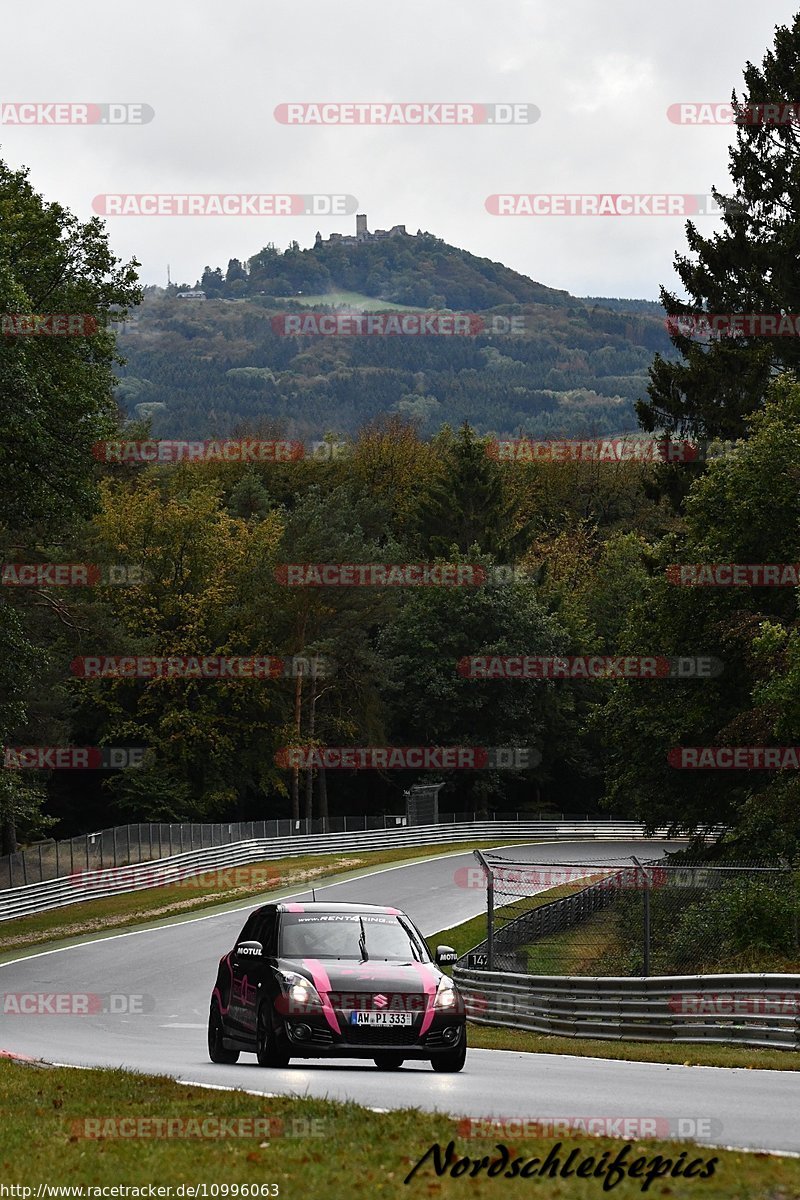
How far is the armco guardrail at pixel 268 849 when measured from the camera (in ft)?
157

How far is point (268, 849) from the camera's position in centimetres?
6250

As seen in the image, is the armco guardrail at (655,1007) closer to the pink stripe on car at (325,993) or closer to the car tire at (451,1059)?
the car tire at (451,1059)

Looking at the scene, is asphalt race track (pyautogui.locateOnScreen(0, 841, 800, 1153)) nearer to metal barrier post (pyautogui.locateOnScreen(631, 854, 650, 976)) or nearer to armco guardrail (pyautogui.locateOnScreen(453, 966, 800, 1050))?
armco guardrail (pyautogui.locateOnScreen(453, 966, 800, 1050))

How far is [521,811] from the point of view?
8806 cm

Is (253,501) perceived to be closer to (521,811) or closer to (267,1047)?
(521,811)

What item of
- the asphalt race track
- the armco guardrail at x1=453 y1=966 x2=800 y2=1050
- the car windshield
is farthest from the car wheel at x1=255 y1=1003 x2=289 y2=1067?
the armco guardrail at x1=453 y1=966 x2=800 y2=1050

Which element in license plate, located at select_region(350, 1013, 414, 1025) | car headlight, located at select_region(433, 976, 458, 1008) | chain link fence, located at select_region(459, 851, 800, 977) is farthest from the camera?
chain link fence, located at select_region(459, 851, 800, 977)

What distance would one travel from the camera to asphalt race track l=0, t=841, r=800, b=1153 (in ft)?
35.7

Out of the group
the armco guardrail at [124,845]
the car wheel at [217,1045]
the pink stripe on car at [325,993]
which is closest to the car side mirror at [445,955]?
the pink stripe on car at [325,993]

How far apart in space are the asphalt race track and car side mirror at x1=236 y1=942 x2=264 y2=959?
1064 millimetres

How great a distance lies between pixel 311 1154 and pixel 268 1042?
20.4ft

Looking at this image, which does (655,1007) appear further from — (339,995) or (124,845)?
(124,845)

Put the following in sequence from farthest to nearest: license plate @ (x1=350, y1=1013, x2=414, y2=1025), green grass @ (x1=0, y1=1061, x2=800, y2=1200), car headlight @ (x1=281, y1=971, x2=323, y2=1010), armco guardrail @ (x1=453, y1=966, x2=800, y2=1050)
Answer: armco guardrail @ (x1=453, y1=966, x2=800, y2=1050)
car headlight @ (x1=281, y1=971, x2=323, y2=1010)
license plate @ (x1=350, y1=1013, x2=414, y2=1025)
green grass @ (x1=0, y1=1061, x2=800, y2=1200)

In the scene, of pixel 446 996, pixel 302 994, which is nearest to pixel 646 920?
pixel 446 996
